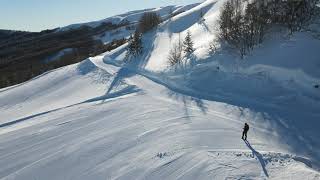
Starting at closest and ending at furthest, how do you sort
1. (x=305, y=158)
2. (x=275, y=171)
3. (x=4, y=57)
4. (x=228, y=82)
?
(x=275, y=171) < (x=305, y=158) < (x=228, y=82) < (x=4, y=57)

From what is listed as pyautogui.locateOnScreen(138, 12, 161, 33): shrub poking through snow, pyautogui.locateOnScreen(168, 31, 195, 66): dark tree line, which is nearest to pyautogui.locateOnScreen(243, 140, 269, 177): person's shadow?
pyautogui.locateOnScreen(168, 31, 195, 66): dark tree line

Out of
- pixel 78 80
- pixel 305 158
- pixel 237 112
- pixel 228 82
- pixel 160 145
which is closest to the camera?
pixel 305 158

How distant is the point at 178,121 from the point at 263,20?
2081 centimetres

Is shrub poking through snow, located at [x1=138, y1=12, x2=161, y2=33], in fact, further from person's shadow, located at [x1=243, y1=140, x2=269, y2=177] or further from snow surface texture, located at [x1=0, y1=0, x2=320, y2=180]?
person's shadow, located at [x1=243, y1=140, x2=269, y2=177]

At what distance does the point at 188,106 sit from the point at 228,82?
255 inches

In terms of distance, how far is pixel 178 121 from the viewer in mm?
29438

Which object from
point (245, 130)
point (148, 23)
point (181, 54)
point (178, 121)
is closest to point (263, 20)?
point (181, 54)


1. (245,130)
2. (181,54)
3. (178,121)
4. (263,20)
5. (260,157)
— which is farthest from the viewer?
(181,54)

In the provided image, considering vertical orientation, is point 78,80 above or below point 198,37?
below

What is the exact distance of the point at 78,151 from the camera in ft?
84.1

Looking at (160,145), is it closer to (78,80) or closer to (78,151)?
(78,151)

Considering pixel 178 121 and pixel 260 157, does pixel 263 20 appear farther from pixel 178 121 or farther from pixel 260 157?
pixel 260 157

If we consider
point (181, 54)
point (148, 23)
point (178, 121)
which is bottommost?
point (178, 121)

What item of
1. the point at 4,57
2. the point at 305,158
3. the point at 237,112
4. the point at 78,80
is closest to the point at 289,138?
the point at 305,158
